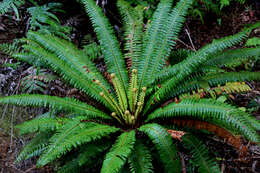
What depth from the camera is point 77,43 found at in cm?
387

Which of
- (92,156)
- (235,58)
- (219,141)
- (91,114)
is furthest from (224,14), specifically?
(92,156)

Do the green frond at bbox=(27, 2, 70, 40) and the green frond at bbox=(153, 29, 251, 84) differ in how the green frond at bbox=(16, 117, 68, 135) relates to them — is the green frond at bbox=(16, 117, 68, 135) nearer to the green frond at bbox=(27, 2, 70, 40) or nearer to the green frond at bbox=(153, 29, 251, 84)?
the green frond at bbox=(153, 29, 251, 84)

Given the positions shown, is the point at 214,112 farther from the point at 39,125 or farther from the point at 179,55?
the point at 39,125

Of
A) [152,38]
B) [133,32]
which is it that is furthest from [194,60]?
[133,32]

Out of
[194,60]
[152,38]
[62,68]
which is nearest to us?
[194,60]

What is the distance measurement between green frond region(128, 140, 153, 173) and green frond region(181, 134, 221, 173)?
409 mm

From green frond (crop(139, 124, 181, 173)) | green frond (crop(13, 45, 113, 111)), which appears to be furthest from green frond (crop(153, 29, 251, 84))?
green frond (crop(13, 45, 113, 111))

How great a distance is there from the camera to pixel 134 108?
2.66m

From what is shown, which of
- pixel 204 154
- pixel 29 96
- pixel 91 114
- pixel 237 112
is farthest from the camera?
pixel 91 114

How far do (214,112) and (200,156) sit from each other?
429 mm

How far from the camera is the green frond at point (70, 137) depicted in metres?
1.88

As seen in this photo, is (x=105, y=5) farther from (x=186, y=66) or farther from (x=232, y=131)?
(x=232, y=131)

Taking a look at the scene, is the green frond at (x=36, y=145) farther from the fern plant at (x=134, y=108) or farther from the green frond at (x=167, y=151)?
the green frond at (x=167, y=151)

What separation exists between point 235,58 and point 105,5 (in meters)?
2.32
